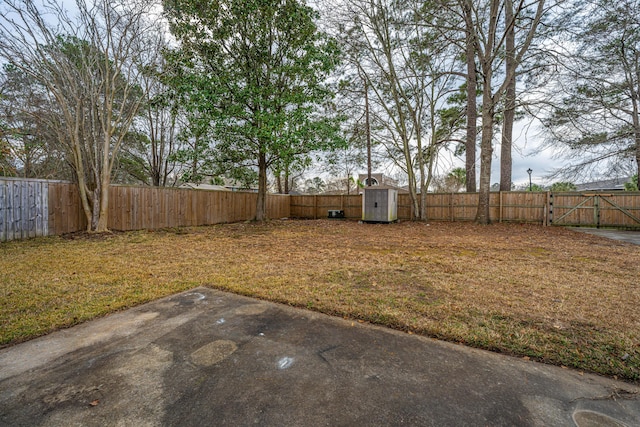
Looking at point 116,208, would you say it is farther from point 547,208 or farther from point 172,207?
point 547,208

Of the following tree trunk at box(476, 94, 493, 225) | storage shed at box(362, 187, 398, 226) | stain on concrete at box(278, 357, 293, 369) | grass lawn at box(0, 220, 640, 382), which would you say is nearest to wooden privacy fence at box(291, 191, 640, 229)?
tree trunk at box(476, 94, 493, 225)

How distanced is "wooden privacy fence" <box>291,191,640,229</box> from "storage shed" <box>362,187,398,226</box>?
74.3 inches

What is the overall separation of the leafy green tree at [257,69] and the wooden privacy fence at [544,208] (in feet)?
19.8

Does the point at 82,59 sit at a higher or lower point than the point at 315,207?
higher

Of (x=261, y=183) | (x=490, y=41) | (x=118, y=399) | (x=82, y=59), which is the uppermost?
(x=490, y=41)

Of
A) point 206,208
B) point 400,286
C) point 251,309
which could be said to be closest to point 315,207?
point 206,208

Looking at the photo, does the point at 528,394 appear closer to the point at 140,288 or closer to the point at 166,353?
the point at 166,353

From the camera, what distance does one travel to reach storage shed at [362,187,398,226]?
10.8 meters

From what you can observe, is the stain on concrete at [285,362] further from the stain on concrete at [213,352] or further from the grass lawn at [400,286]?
the grass lawn at [400,286]

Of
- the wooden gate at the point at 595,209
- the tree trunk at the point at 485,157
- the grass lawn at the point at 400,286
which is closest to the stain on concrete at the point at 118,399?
the grass lawn at the point at 400,286

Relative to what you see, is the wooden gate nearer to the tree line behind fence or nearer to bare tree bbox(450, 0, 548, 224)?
the tree line behind fence

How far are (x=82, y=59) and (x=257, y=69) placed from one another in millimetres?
4580

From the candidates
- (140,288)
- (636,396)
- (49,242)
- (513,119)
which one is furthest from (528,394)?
(513,119)

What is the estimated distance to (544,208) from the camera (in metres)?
10.1
